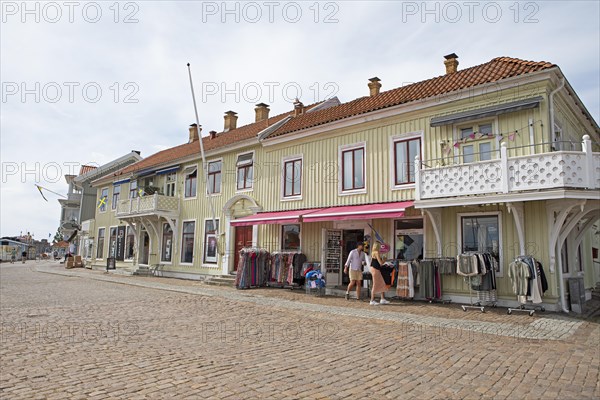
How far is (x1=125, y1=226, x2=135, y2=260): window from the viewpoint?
26.1 meters

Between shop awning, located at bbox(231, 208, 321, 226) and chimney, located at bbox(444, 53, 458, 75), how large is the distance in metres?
6.86

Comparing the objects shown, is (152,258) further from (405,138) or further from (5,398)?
(5,398)

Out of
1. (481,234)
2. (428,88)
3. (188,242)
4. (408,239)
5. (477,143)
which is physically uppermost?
(428,88)

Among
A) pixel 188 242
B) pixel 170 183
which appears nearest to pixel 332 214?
pixel 188 242

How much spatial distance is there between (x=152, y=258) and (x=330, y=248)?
12.6 m

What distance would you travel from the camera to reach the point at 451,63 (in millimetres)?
15203

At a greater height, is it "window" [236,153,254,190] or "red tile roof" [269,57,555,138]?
"red tile roof" [269,57,555,138]

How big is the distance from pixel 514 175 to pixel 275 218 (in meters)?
8.21

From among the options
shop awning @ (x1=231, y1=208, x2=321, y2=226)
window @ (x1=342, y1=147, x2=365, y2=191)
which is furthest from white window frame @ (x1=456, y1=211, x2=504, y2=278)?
shop awning @ (x1=231, y1=208, x2=321, y2=226)

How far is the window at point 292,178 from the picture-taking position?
1650cm

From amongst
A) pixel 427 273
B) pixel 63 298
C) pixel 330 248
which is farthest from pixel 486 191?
pixel 63 298

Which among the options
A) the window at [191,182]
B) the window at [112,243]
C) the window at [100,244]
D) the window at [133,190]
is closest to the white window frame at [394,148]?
the window at [191,182]

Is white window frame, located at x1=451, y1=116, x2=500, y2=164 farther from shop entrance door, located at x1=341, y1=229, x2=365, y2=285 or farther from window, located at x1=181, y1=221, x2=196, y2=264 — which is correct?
window, located at x1=181, y1=221, x2=196, y2=264

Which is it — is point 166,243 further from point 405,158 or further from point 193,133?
point 405,158
